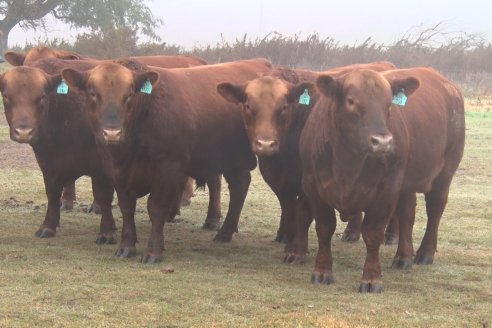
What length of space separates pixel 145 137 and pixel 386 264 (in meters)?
2.44

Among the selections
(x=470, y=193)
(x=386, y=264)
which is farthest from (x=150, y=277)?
(x=470, y=193)

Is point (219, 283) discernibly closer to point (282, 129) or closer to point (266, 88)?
point (282, 129)

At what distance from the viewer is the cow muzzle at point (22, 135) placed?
7086mm

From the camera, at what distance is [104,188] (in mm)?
7684

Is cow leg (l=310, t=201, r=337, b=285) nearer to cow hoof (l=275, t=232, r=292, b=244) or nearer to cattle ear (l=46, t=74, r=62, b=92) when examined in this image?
cow hoof (l=275, t=232, r=292, b=244)

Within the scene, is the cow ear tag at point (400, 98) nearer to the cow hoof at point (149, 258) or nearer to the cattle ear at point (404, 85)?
the cattle ear at point (404, 85)

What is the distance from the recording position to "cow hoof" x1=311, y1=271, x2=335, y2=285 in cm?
621

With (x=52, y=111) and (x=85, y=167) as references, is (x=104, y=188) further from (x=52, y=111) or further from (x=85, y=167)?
(x=52, y=111)

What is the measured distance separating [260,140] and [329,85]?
872 millimetres

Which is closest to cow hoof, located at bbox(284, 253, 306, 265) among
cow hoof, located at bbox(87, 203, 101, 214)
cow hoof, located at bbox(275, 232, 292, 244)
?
cow hoof, located at bbox(275, 232, 292, 244)

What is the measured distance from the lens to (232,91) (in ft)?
23.0

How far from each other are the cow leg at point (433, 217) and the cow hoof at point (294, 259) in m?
1.05

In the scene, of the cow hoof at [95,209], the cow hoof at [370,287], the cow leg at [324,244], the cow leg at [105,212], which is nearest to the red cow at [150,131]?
the cow leg at [105,212]

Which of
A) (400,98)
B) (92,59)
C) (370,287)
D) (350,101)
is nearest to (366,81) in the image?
(350,101)
